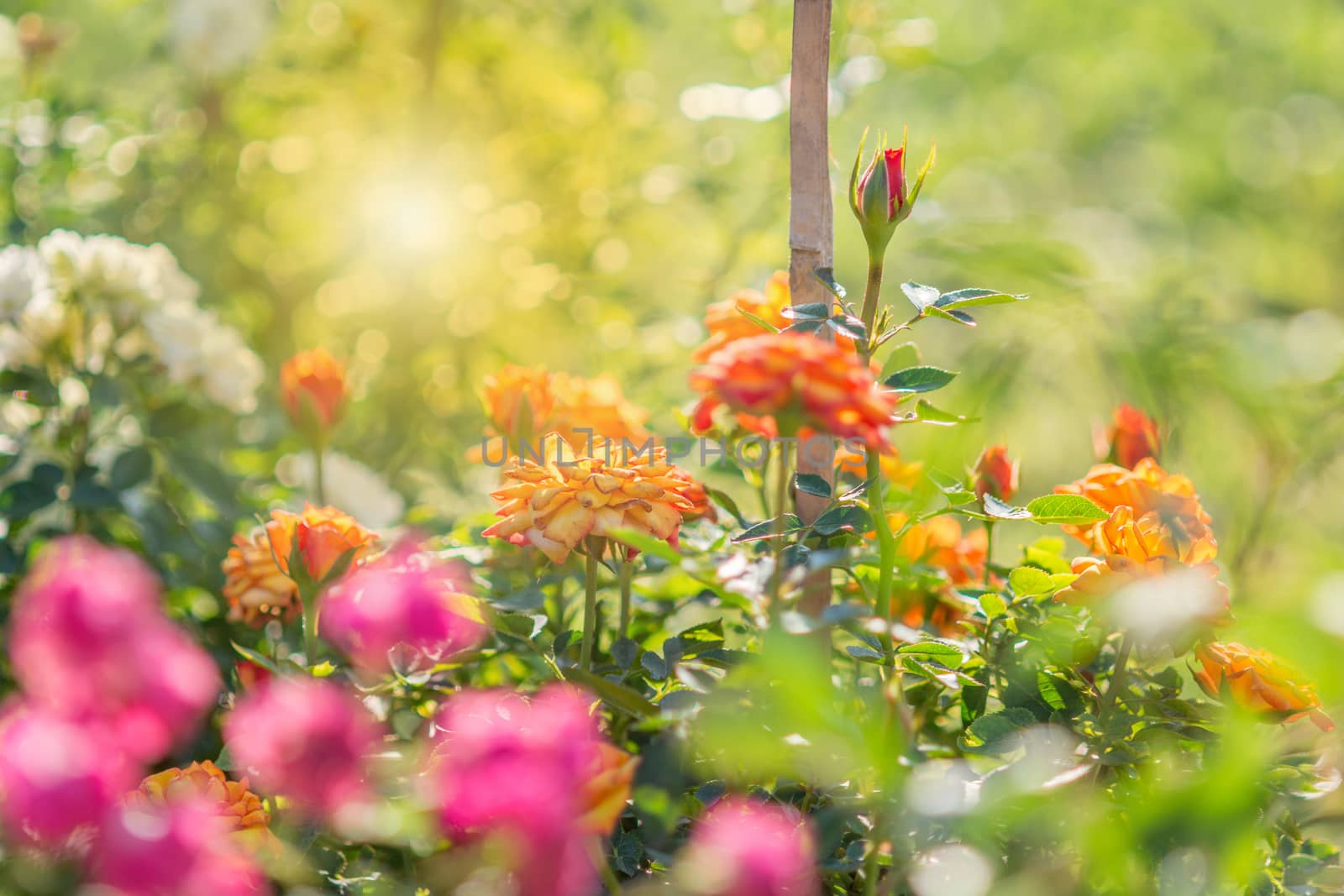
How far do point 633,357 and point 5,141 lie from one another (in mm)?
914

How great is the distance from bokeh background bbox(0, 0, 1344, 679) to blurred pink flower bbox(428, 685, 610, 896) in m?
0.36

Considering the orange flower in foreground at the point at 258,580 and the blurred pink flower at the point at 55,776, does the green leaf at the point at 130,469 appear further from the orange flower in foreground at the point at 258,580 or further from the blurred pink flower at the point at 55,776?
the blurred pink flower at the point at 55,776

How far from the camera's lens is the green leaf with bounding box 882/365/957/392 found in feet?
2.16

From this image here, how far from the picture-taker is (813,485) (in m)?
0.69

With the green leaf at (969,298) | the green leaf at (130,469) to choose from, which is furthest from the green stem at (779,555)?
the green leaf at (130,469)

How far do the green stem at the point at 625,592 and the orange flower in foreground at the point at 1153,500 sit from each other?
0.30 meters

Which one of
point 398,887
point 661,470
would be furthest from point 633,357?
point 398,887

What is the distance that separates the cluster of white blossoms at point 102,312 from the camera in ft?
Result: 3.51

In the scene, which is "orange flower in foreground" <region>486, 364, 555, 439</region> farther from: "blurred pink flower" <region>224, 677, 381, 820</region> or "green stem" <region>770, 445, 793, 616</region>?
"blurred pink flower" <region>224, 677, 381, 820</region>

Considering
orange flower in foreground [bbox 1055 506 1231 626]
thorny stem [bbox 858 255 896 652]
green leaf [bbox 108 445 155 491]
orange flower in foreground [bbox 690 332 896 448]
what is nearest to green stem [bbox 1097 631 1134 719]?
orange flower in foreground [bbox 1055 506 1231 626]

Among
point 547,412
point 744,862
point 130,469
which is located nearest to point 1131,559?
point 744,862

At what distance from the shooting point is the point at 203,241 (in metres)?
1.86

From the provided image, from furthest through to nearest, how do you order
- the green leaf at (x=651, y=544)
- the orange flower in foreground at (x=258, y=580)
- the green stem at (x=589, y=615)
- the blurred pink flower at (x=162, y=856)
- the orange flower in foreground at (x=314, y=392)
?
the orange flower in foreground at (x=314, y=392) < the orange flower in foreground at (x=258, y=580) < the green stem at (x=589, y=615) < the green leaf at (x=651, y=544) < the blurred pink flower at (x=162, y=856)

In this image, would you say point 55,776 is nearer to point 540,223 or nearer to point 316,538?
point 316,538
